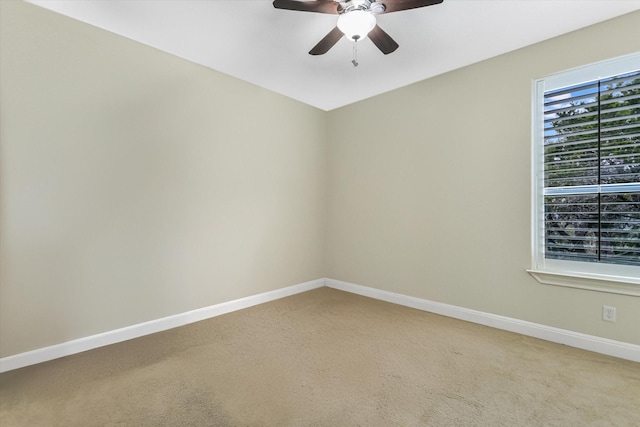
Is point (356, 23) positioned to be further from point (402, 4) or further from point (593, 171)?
point (593, 171)

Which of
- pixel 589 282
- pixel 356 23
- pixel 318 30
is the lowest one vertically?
pixel 589 282

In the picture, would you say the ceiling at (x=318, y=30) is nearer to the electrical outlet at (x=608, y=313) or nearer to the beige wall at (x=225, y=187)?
the beige wall at (x=225, y=187)

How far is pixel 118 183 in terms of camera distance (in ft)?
8.46

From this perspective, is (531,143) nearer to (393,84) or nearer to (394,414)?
(393,84)

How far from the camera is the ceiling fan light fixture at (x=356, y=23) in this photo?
197cm

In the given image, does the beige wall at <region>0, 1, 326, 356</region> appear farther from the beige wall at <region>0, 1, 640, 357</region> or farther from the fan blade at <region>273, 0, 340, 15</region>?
the fan blade at <region>273, 0, 340, 15</region>

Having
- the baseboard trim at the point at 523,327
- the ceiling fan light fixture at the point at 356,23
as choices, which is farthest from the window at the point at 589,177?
the ceiling fan light fixture at the point at 356,23

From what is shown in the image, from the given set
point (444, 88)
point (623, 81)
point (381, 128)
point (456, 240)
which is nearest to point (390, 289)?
point (456, 240)

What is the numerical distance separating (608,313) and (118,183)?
4088mm

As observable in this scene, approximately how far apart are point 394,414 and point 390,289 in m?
2.08

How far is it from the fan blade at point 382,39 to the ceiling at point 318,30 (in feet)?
0.75

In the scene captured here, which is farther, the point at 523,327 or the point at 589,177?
the point at 523,327

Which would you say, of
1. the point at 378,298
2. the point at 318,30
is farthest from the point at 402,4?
the point at 378,298

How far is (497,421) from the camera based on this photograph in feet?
5.26
